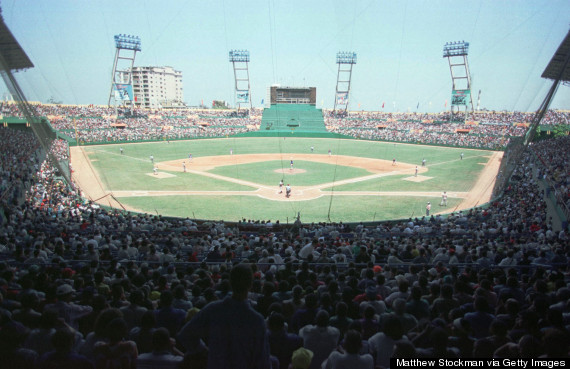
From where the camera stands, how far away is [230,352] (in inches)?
111

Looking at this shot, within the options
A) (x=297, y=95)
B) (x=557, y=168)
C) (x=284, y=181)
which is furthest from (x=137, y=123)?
(x=557, y=168)

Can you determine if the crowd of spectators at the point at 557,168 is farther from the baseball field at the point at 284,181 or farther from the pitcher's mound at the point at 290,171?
the pitcher's mound at the point at 290,171

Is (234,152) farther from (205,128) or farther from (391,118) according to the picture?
(391,118)

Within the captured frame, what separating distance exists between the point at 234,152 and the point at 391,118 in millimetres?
52150

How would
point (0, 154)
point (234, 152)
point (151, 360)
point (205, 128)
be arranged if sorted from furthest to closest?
point (205, 128)
point (234, 152)
point (0, 154)
point (151, 360)

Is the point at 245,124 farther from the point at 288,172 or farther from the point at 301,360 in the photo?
the point at 301,360

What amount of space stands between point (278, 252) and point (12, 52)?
2087 cm

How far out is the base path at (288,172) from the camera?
28938 millimetres

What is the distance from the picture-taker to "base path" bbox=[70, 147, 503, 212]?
28.9 m

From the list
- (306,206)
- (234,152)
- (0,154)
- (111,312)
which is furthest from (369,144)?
(111,312)

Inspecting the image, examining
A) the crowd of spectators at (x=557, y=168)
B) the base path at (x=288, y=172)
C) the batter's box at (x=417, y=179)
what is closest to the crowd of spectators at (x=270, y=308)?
the crowd of spectators at (x=557, y=168)

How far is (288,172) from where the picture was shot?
4003cm

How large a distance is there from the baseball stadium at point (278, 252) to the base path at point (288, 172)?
13.4 inches

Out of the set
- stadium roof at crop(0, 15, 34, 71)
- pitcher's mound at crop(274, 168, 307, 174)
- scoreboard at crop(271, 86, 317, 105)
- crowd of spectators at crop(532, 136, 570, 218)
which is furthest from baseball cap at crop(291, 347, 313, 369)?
scoreboard at crop(271, 86, 317, 105)
